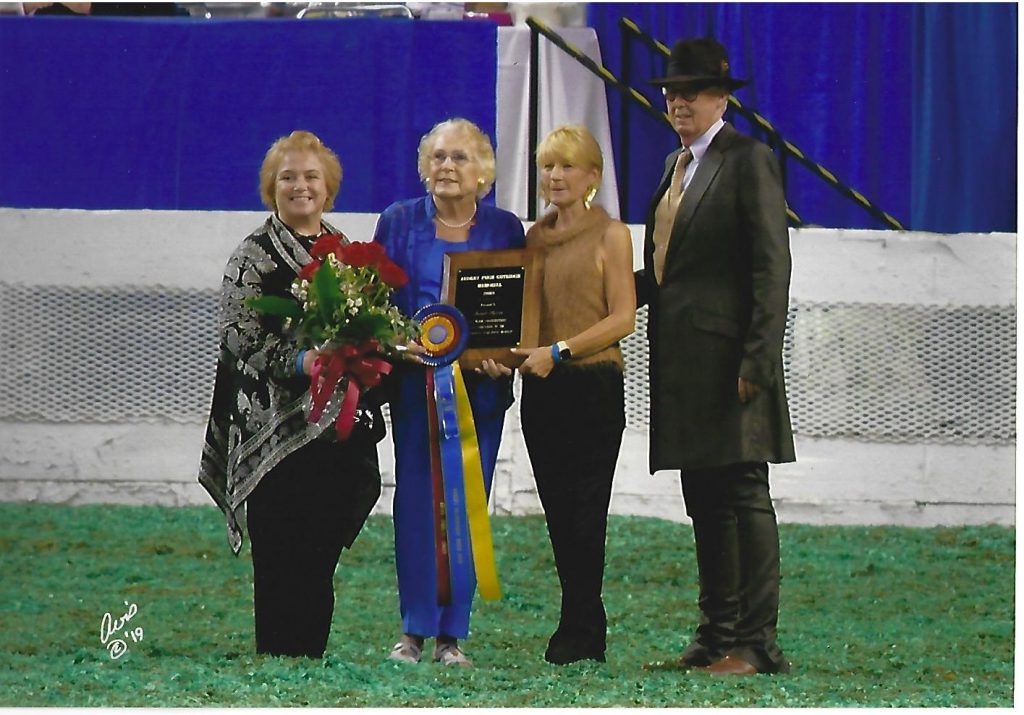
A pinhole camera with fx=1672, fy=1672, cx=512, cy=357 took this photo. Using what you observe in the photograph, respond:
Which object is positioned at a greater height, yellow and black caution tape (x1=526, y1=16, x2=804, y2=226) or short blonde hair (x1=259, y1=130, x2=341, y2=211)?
yellow and black caution tape (x1=526, y1=16, x2=804, y2=226)

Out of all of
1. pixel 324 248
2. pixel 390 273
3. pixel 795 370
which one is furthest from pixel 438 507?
pixel 795 370

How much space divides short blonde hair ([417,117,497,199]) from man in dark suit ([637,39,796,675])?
482mm

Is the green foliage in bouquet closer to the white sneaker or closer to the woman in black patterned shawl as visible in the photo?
the woman in black patterned shawl

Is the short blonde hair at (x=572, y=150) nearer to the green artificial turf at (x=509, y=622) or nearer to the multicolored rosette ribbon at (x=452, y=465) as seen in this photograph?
the multicolored rosette ribbon at (x=452, y=465)

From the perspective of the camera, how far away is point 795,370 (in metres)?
5.19

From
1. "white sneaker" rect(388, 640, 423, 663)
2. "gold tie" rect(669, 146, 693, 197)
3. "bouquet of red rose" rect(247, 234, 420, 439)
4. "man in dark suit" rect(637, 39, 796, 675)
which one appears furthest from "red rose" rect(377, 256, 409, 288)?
"white sneaker" rect(388, 640, 423, 663)

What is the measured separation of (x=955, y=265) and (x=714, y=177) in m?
1.06

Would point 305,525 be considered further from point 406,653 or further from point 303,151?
point 303,151

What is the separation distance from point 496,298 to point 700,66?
2.83 ft

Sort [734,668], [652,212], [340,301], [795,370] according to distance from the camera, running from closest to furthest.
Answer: [340,301] → [734,668] → [652,212] → [795,370]

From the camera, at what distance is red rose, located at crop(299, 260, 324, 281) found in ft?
14.4

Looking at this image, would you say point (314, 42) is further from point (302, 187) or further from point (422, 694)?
point (422, 694)

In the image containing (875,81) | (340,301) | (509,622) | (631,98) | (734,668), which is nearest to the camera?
(340,301)

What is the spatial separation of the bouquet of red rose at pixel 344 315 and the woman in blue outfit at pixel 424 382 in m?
0.15
